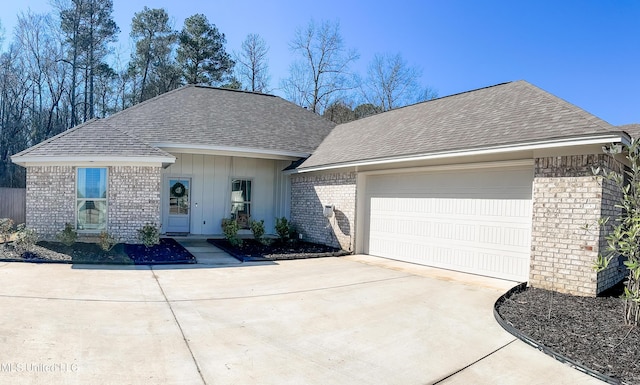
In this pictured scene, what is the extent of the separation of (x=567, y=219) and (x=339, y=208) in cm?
606

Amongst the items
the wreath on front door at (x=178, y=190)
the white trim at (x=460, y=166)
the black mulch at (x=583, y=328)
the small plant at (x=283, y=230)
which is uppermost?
the white trim at (x=460, y=166)

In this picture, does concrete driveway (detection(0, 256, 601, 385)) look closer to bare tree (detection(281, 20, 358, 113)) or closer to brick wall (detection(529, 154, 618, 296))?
brick wall (detection(529, 154, 618, 296))

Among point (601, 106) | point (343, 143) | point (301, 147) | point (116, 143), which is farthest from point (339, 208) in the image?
point (601, 106)

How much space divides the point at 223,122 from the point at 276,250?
5.55 metres

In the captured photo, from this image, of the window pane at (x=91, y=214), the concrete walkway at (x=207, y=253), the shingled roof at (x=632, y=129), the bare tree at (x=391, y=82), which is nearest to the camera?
the concrete walkway at (x=207, y=253)

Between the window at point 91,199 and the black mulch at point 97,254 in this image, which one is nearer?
the black mulch at point 97,254

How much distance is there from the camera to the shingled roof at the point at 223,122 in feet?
39.3

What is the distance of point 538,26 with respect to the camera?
47.4ft

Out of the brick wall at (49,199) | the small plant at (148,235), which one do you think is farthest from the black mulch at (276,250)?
the brick wall at (49,199)

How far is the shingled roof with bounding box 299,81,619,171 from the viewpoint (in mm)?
6715

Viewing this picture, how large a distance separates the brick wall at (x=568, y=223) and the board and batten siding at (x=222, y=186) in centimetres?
902

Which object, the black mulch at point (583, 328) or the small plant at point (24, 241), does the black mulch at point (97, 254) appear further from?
the black mulch at point (583, 328)

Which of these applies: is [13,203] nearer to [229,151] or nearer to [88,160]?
[88,160]

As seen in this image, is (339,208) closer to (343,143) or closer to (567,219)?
(343,143)
